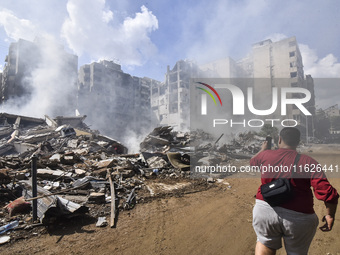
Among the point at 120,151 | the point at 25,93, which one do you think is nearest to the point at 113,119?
the point at 25,93

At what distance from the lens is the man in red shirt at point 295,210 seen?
1676 millimetres

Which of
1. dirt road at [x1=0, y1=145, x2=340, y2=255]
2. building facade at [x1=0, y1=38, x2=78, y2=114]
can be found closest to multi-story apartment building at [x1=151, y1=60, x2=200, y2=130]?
building facade at [x1=0, y1=38, x2=78, y2=114]

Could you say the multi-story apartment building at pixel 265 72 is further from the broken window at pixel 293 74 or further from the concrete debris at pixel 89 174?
the concrete debris at pixel 89 174

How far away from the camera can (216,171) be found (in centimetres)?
861

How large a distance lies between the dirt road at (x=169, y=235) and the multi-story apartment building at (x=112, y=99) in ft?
134

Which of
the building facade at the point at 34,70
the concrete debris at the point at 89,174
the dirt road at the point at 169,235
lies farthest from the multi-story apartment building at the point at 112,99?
the dirt road at the point at 169,235

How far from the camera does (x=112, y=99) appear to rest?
47.6 meters

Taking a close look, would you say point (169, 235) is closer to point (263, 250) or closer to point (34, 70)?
point (263, 250)

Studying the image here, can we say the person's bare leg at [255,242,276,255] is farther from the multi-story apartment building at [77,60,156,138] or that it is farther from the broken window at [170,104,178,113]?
the broken window at [170,104,178,113]

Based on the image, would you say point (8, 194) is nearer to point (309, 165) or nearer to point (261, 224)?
point (261, 224)

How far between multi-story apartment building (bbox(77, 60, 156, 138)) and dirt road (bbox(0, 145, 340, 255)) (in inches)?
1612

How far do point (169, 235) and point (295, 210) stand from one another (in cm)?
243

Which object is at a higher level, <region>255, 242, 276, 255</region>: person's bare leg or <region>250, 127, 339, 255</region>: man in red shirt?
<region>250, 127, 339, 255</region>: man in red shirt

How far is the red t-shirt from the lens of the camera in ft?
5.52
